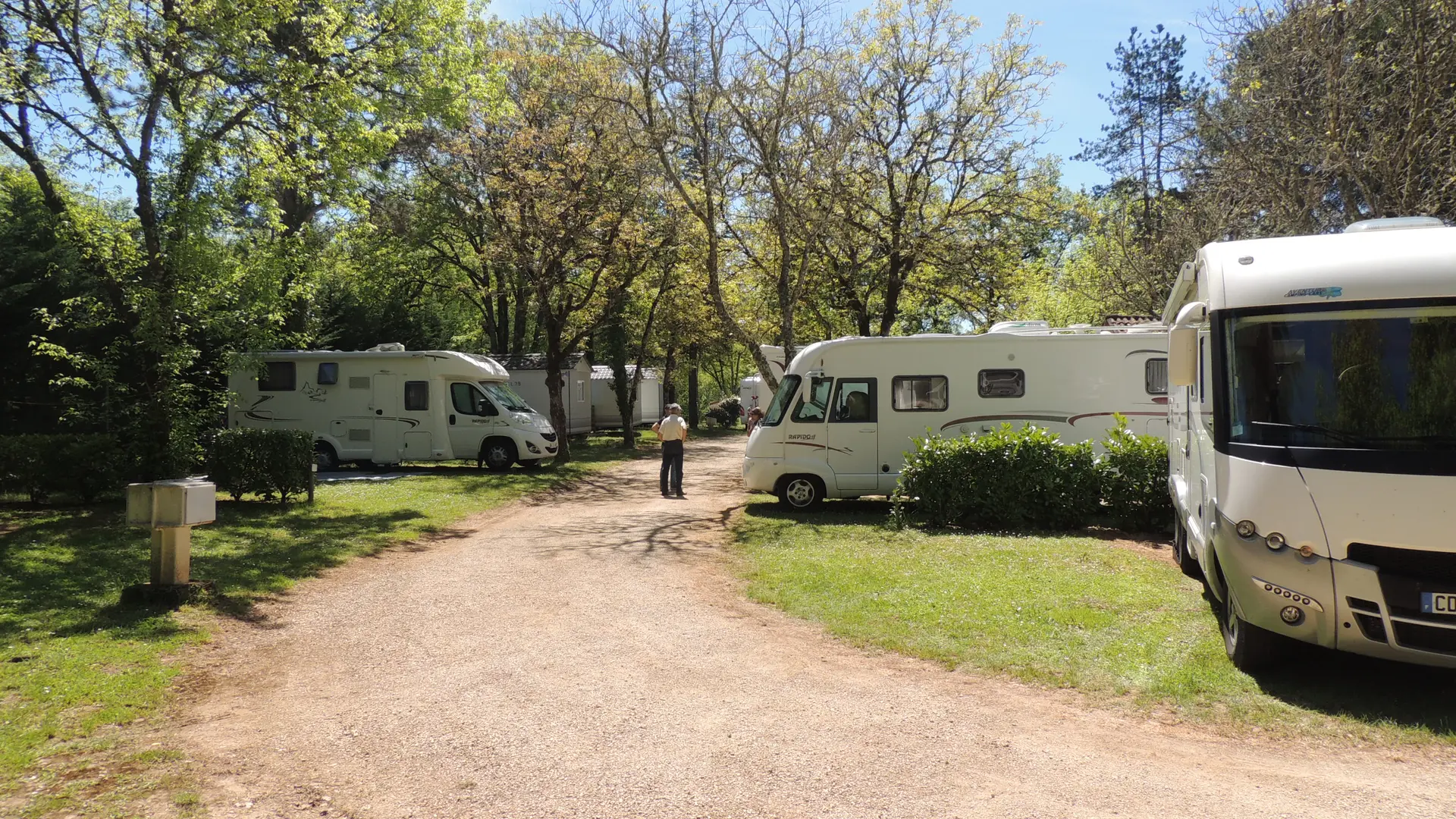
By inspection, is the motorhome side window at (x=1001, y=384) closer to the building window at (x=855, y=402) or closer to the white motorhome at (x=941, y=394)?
the white motorhome at (x=941, y=394)

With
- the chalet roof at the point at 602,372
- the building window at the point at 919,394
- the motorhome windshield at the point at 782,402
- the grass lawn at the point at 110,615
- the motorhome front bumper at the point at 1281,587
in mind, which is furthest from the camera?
the chalet roof at the point at 602,372

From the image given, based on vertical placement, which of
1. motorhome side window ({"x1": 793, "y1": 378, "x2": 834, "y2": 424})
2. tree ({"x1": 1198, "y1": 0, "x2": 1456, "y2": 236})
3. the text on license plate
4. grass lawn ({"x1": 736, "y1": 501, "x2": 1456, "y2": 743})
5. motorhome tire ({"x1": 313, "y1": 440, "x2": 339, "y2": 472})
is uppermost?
tree ({"x1": 1198, "y1": 0, "x2": 1456, "y2": 236})

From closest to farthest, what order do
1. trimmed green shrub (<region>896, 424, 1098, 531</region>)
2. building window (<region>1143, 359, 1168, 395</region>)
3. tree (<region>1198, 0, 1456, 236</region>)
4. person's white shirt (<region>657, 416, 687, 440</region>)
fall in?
tree (<region>1198, 0, 1456, 236</region>) < trimmed green shrub (<region>896, 424, 1098, 531</region>) < building window (<region>1143, 359, 1168, 395</region>) < person's white shirt (<region>657, 416, 687, 440</region>)

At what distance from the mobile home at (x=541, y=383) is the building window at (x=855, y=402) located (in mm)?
14521

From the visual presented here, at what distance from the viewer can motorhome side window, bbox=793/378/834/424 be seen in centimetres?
1366

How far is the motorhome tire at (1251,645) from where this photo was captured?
215 inches

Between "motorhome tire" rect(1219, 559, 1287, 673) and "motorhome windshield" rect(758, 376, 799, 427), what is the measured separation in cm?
836

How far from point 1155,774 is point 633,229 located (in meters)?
18.3

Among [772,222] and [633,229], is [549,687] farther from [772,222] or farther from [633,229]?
[633,229]

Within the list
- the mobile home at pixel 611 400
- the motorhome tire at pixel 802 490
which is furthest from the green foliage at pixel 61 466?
the mobile home at pixel 611 400

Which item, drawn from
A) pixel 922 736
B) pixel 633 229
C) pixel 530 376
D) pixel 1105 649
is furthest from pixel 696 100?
pixel 530 376

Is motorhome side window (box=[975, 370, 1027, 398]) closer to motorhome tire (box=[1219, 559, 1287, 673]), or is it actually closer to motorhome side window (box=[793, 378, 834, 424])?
motorhome side window (box=[793, 378, 834, 424])

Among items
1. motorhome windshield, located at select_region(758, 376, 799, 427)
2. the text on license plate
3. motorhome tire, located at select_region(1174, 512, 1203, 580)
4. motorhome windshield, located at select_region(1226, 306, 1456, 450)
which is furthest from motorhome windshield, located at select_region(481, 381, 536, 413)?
the text on license plate

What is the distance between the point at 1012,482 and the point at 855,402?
117 inches
